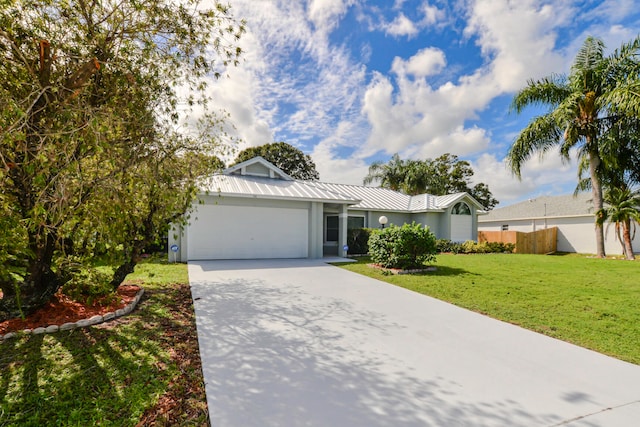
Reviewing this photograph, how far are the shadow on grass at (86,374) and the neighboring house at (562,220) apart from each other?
26364mm

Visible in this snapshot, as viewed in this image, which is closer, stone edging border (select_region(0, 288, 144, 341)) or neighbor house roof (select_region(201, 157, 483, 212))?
stone edging border (select_region(0, 288, 144, 341))

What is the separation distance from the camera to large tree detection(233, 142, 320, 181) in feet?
106

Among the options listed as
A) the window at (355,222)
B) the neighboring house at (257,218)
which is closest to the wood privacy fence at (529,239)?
the window at (355,222)

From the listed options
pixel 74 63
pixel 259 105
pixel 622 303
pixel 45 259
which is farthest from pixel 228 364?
pixel 622 303

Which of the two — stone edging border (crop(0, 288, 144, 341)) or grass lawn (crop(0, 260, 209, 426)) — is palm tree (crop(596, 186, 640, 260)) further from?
stone edging border (crop(0, 288, 144, 341))

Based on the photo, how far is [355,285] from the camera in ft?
26.5

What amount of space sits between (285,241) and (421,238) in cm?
622

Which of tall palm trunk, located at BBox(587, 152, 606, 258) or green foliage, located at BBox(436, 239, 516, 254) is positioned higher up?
tall palm trunk, located at BBox(587, 152, 606, 258)

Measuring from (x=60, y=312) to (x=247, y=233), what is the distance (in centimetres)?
810

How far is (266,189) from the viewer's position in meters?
13.4

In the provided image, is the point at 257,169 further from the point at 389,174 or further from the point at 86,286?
the point at 389,174

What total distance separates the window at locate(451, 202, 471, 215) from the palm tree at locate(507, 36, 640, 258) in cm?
409

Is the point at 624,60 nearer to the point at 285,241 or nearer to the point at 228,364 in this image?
the point at 285,241

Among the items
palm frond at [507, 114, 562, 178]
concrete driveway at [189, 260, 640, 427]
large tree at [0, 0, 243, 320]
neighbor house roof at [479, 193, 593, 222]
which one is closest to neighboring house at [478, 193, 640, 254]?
neighbor house roof at [479, 193, 593, 222]
